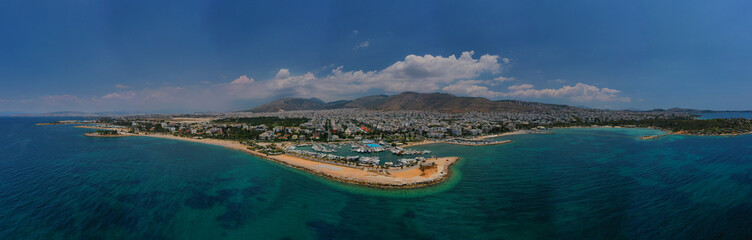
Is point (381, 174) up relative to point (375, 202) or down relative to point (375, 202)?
→ up

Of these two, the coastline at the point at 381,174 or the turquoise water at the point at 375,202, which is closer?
the turquoise water at the point at 375,202

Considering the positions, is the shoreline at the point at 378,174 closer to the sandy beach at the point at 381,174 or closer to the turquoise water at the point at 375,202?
the sandy beach at the point at 381,174

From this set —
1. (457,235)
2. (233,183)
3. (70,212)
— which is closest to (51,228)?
(70,212)

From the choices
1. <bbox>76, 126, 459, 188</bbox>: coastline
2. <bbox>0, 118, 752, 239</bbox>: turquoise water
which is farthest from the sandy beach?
<bbox>0, 118, 752, 239</bbox>: turquoise water

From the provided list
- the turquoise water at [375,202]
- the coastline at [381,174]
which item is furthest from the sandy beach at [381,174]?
the turquoise water at [375,202]

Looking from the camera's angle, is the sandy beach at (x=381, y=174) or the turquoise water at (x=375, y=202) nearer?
the turquoise water at (x=375, y=202)

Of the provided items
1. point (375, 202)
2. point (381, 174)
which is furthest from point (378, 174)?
point (375, 202)

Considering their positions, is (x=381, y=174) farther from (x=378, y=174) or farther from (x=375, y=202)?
(x=375, y=202)

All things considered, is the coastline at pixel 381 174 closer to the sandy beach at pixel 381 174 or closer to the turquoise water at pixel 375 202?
the sandy beach at pixel 381 174

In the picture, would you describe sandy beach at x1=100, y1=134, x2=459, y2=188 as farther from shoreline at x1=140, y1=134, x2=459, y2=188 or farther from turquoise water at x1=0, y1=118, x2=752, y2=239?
turquoise water at x1=0, y1=118, x2=752, y2=239
